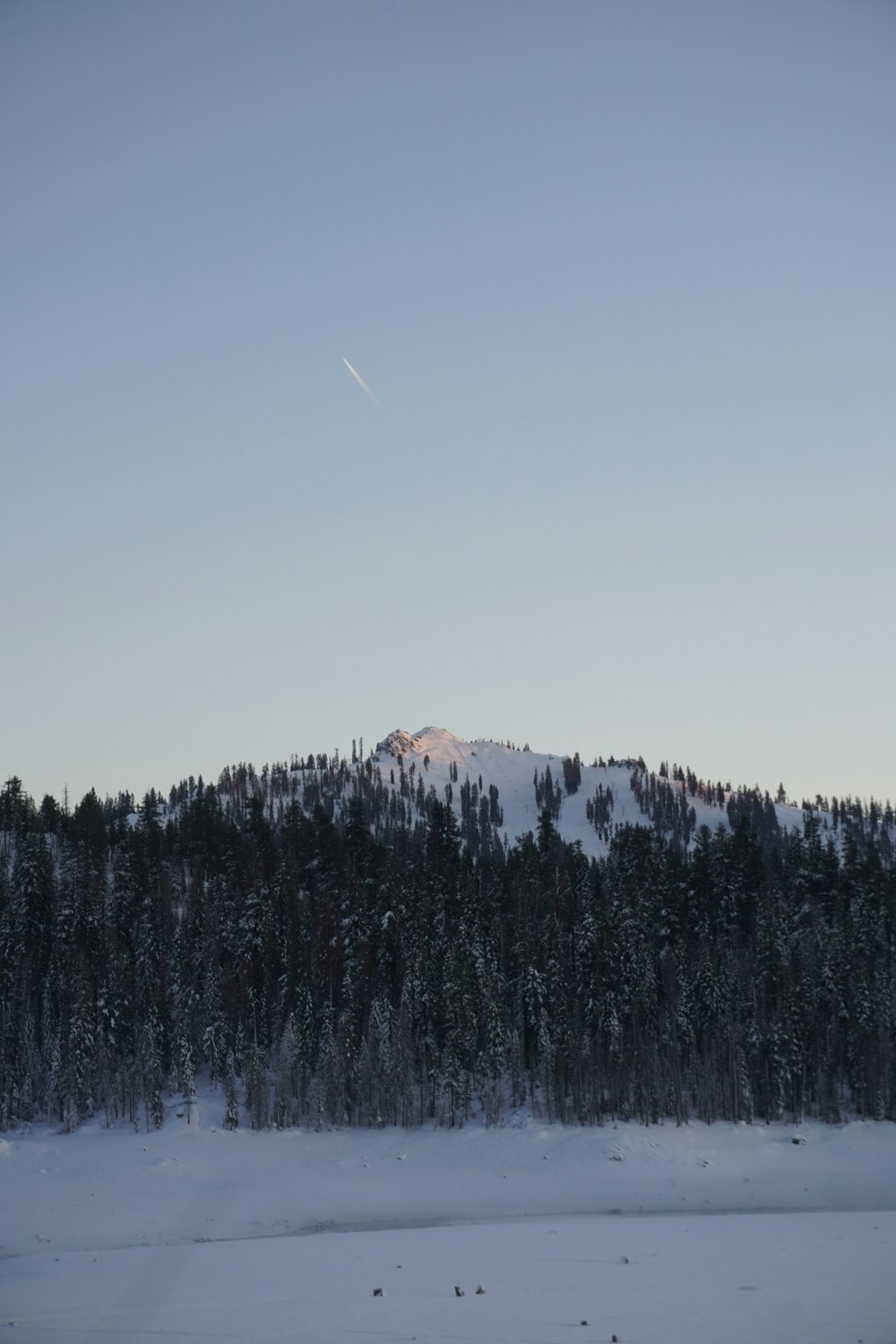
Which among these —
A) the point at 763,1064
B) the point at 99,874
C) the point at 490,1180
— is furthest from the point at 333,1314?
the point at 99,874

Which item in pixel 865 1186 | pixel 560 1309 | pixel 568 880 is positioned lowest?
pixel 865 1186

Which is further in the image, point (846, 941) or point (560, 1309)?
point (846, 941)

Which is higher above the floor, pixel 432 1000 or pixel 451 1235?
pixel 432 1000

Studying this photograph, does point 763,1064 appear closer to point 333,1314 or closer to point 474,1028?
point 474,1028

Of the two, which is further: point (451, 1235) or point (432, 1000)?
point (432, 1000)

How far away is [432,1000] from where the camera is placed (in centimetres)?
8150

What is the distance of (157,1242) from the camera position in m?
50.4

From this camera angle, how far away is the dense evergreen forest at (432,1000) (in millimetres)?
77750

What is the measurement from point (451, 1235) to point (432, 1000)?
35.3 metres

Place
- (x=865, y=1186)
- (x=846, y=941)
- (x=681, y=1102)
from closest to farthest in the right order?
(x=865, y=1186) → (x=681, y=1102) → (x=846, y=941)

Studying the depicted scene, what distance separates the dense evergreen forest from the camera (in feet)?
255

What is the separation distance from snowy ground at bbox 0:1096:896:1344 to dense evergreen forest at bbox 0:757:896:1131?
12.9ft

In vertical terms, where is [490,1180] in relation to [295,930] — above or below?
below

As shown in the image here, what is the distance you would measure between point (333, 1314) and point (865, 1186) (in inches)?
2003
